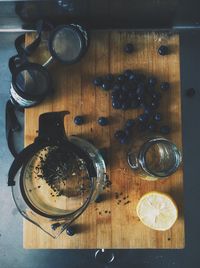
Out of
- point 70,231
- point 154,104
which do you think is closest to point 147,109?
point 154,104

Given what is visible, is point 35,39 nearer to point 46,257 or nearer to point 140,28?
point 140,28

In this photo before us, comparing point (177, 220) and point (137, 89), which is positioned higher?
point (137, 89)

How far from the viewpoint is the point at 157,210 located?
32.3 inches

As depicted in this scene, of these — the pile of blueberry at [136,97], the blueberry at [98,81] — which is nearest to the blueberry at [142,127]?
the pile of blueberry at [136,97]

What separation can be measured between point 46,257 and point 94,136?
29 cm

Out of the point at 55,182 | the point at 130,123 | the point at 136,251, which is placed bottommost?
the point at 136,251

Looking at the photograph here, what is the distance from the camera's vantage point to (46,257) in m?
0.96

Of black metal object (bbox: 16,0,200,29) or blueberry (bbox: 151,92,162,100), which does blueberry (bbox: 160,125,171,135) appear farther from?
black metal object (bbox: 16,0,200,29)

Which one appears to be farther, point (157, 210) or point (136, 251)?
point (136, 251)

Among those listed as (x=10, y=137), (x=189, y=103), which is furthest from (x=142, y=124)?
(x=10, y=137)

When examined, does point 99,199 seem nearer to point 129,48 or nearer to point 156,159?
point 156,159

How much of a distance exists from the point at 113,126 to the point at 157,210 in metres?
0.17

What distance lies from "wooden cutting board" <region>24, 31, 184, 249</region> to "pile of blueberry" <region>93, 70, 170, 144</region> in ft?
0.05

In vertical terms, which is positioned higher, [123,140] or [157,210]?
[123,140]
